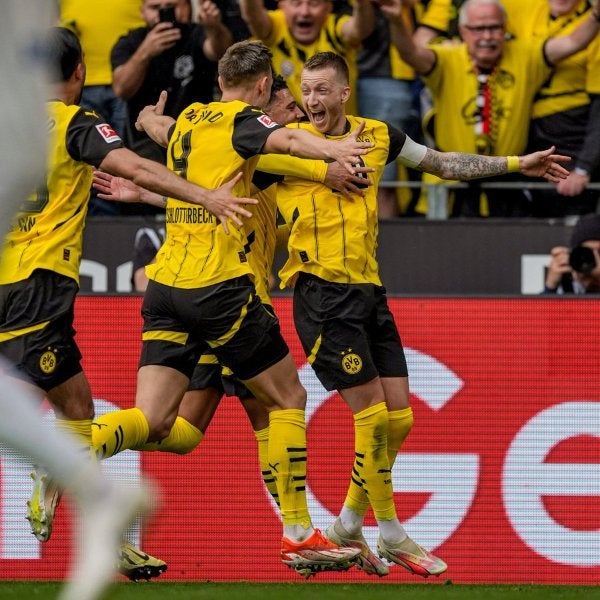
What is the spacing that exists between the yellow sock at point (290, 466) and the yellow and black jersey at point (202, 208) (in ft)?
2.57

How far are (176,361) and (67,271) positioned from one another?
26.9 inches

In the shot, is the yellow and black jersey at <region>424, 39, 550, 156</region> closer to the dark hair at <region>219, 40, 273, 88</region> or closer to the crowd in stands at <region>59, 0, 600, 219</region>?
the crowd in stands at <region>59, 0, 600, 219</region>

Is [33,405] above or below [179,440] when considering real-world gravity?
above

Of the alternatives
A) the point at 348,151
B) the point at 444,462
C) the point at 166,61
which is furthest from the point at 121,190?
the point at 166,61

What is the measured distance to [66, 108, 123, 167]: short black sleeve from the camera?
20.9 ft

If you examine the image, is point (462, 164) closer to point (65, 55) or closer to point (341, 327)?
point (341, 327)

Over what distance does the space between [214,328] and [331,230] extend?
0.85 meters

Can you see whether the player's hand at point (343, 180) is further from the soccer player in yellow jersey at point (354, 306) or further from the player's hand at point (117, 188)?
the player's hand at point (117, 188)

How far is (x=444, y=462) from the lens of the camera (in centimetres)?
829

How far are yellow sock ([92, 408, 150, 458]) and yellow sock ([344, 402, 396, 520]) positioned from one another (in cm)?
109

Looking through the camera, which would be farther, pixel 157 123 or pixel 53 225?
pixel 157 123

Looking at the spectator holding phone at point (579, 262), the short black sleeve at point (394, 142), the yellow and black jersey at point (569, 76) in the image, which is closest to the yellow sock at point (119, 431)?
the short black sleeve at point (394, 142)

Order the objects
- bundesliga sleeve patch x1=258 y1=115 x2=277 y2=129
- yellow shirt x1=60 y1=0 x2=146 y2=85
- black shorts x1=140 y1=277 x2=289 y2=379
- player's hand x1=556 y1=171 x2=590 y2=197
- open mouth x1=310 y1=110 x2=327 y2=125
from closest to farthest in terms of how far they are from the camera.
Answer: bundesliga sleeve patch x1=258 y1=115 x2=277 y2=129
black shorts x1=140 y1=277 x2=289 y2=379
open mouth x1=310 y1=110 x2=327 y2=125
player's hand x1=556 y1=171 x2=590 y2=197
yellow shirt x1=60 y1=0 x2=146 y2=85

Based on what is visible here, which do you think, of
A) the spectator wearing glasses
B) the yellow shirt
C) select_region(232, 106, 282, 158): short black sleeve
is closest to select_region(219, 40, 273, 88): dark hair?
select_region(232, 106, 282, 158): short black sleeve
